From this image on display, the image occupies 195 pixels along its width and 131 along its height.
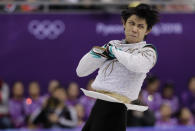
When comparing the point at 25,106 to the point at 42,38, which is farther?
the point at 42,38

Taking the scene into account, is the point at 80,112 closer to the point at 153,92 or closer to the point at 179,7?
the point at 153,92

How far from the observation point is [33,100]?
30.9ft

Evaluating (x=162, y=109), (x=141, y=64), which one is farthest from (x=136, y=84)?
(x=162, y=109)

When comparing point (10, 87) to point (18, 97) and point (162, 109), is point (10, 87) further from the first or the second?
point (162, 109)

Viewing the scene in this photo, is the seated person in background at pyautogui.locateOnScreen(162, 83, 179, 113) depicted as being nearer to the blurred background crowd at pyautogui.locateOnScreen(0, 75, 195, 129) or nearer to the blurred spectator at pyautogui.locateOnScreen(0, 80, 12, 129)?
the blurred background crowd at pyautogui.locateOnScreen(0, 75, 195, 129)

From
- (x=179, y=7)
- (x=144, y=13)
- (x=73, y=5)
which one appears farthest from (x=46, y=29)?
(x=144, y=13)

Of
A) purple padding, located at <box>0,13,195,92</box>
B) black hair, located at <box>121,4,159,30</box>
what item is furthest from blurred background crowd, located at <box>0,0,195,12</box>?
black hair, located at <box>121,4,159,30</box>

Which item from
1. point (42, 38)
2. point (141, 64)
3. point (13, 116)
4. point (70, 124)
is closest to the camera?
point (141, 64)

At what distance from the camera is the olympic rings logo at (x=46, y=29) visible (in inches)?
390

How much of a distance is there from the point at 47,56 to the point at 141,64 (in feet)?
18.6

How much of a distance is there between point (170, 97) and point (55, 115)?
224 cm

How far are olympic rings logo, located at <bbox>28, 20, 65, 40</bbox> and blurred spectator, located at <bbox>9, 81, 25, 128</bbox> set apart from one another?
3.50 ft

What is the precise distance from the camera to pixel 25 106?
365 inches

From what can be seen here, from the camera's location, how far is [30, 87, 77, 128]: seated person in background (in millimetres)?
8703
